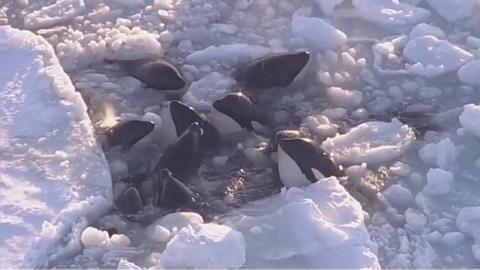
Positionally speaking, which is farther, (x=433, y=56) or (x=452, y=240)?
(x=433, y=56)

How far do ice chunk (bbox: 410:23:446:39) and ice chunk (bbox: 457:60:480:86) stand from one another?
220 mm

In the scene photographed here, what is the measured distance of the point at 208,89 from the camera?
3307 mm

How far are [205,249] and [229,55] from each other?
1.04 meters

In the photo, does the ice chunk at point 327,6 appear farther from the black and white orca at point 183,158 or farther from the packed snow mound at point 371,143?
the black and white orca at point 183,158

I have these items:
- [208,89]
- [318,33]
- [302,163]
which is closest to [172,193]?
[302,163]

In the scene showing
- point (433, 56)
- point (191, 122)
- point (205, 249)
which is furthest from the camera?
point (433, 56)

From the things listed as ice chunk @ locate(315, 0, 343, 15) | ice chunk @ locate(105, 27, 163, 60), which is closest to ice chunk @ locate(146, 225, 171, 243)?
ice chunk @ locate(105, 27, 163, 60)

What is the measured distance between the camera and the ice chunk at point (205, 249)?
8.45 feet

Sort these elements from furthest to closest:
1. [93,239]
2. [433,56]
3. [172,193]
Answer: [433,56] → [172,193] → [93,239]

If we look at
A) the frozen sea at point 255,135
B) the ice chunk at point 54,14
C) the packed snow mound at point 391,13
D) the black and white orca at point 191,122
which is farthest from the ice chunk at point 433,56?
the ice chunk at point 54,14

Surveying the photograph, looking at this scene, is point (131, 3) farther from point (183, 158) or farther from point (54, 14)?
point (183, 158)

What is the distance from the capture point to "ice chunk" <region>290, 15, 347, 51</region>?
3.47 meters

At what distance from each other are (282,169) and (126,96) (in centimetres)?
66

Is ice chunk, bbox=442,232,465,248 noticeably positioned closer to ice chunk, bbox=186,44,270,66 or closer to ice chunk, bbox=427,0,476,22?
ice chunk, bbox=186,44,270,66
